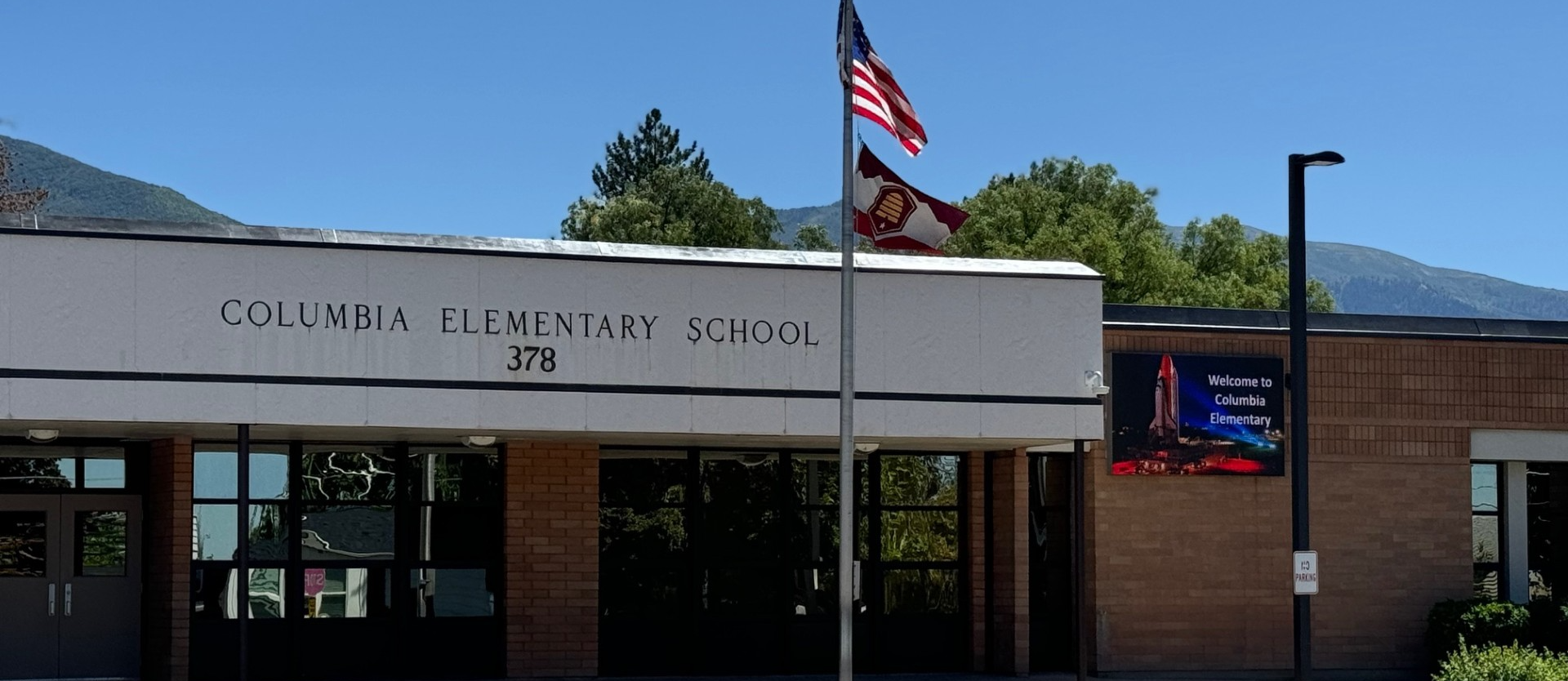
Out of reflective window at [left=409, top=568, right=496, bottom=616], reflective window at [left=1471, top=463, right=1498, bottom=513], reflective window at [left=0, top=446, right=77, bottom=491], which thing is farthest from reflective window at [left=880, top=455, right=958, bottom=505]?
reflective window at [left=0, top=446, right=77, bottom=491]

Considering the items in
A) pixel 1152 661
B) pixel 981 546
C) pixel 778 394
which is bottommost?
pixel 1152 661

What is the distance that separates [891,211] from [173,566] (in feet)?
28.0

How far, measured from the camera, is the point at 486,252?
58.0 feet

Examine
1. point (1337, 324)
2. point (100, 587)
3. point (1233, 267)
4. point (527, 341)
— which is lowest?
point (100, 587)

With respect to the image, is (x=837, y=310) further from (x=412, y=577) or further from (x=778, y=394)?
(x=412, y=577)

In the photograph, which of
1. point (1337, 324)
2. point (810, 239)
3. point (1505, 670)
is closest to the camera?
point (1505, 670)

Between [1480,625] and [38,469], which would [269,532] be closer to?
[38,469]

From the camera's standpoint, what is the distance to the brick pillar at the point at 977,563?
2284 centimetres

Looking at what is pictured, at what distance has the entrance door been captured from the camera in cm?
2002

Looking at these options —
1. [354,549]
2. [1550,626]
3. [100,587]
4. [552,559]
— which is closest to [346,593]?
[354,549]

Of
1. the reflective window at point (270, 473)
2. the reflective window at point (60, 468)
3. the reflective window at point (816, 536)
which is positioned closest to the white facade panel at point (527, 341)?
the reflective window at point (816, 536)

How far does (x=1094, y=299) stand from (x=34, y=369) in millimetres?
10232

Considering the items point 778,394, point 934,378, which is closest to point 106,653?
point 778,394

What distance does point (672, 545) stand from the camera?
72.4ft
